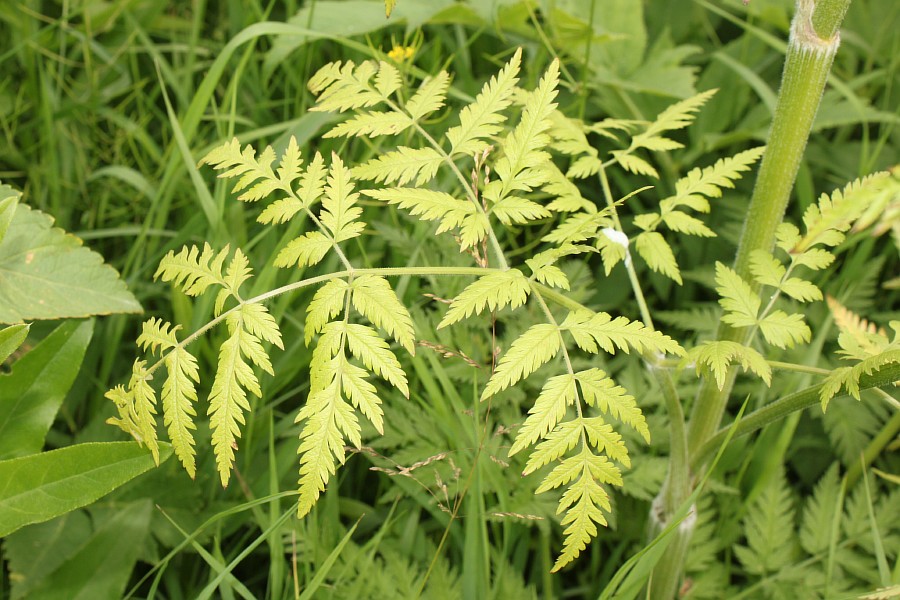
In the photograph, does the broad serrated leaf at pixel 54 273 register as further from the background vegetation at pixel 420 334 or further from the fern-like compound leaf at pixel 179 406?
the fern-like compound leaf at pixel 179 406

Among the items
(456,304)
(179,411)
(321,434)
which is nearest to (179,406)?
(179,411)

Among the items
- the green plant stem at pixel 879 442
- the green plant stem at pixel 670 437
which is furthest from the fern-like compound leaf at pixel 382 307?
the green plant stem at pixel 879 442

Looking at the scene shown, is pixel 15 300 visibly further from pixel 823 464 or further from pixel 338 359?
pixel 823 464

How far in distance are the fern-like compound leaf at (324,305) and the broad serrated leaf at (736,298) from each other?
64cm

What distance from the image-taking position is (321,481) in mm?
1205

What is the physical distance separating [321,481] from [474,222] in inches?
18.4

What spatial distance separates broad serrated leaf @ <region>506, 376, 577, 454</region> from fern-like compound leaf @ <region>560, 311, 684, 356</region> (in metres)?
0.06

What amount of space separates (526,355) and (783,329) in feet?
1.54

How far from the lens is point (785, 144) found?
1446mm

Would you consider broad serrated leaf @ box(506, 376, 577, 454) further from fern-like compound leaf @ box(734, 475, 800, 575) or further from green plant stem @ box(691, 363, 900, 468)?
fern-like compound leaf @ box(734, 475, 800, 575)

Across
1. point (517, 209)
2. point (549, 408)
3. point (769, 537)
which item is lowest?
point (769, 537)

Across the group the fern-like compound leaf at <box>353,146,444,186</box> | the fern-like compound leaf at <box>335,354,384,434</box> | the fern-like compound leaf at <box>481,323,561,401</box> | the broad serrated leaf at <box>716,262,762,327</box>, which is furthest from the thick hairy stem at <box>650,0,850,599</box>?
the fern-like compound leaf at <box>335,354,384,434</box>

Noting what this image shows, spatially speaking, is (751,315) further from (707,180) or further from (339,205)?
(339,205)

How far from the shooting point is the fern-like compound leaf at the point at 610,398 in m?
1.22
